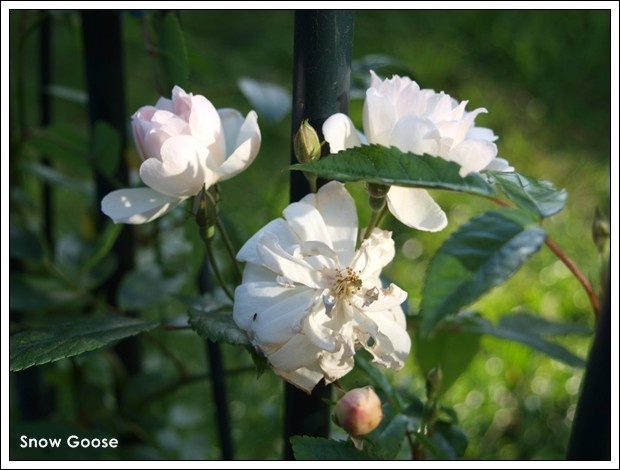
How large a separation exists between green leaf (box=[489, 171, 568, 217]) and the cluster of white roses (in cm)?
2

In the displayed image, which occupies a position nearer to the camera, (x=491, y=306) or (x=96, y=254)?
(x=96, y=254)

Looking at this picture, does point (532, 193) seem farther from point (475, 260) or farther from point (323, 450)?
point (323, 450)

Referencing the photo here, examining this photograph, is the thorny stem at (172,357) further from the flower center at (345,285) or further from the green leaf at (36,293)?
the flower center at (345,285)

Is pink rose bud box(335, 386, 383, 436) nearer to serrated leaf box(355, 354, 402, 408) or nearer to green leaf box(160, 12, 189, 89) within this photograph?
serrated leaf box(355, 354, 402, 408)

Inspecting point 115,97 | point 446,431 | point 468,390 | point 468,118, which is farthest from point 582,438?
point 468,390

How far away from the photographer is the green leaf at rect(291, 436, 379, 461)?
60 centimetres

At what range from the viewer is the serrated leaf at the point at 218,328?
22.6 inches

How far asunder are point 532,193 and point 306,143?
150 millimetres

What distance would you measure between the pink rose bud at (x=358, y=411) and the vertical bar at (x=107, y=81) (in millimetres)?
523

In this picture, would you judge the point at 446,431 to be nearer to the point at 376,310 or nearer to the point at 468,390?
the point at 376,310

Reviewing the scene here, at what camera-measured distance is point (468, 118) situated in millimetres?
567

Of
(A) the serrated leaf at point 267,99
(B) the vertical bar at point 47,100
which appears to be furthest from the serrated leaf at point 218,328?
(B) the vertical bar at point 47,100

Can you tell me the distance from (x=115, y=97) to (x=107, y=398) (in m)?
0.41

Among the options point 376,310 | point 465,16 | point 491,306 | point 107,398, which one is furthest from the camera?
point 465,16
